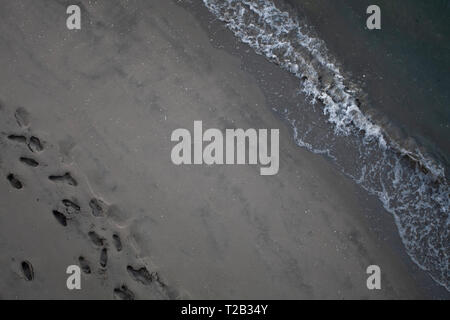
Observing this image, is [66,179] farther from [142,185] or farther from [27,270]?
[27,270]

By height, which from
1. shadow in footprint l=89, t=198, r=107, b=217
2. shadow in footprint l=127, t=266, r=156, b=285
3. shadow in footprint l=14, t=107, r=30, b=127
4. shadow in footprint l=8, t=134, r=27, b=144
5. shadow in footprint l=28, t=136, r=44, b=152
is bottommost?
shadow in footprint l=127, t=266, r=156, b=285

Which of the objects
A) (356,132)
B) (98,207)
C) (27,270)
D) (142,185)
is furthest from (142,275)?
(356,132)

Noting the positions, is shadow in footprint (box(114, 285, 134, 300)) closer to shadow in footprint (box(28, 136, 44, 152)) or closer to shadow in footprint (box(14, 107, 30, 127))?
shadow in footprint (box(28, 136, 44, 152))

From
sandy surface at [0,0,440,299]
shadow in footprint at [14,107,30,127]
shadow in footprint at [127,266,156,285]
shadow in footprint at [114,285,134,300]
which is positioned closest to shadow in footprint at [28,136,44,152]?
sandy surface at [0,0,440,299]

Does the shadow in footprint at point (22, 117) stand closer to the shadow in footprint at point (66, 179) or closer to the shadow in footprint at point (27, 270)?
the shadow in footprint at point (66, 179)

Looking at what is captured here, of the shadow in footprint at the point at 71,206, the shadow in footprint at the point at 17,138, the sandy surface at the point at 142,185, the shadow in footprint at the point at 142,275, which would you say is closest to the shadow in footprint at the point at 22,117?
the sandy surface at the point at 142,185

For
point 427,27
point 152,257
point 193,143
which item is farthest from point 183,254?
point 427,27
